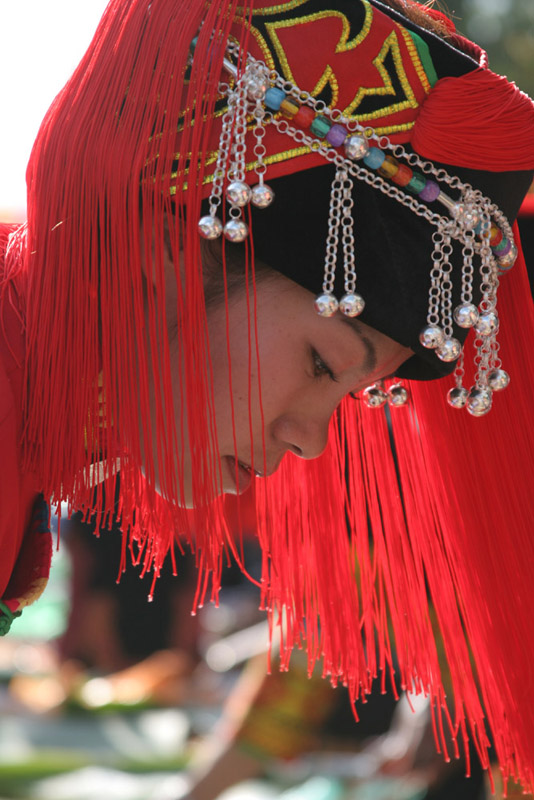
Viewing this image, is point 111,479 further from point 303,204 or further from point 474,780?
point 474,780

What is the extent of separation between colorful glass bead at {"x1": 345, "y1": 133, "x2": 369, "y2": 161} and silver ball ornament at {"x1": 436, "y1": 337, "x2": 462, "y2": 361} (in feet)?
0.72

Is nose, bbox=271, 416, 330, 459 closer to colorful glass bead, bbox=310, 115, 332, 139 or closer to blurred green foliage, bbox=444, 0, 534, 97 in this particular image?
colorful glass bead, bbox=310, 115, 332, 139

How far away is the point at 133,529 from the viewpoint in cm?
112

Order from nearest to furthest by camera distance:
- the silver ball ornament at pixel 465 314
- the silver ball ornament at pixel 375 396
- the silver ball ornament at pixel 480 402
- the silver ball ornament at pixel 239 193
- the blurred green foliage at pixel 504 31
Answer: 1. the silver ball ornament at pixel 239 193
2. the silver ball ornament at pixel 465 314
3. the silver ball ornament at pixel 480 402
4. the silver ball ornament at pixel 375 396
5. the blurred green foliage at pixel 504 31

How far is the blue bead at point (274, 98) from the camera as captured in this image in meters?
0.94

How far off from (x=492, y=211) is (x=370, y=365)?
22cm

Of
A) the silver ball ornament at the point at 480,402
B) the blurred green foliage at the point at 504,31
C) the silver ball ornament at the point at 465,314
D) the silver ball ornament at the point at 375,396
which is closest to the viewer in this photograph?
the silver ball ornament at the point at 465,314

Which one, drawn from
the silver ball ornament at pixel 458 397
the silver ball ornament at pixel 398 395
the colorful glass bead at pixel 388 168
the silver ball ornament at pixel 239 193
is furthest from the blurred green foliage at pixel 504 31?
the silver ball ornament at pixel 239 193

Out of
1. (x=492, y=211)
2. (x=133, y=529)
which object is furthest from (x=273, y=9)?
(x=133, y=529)

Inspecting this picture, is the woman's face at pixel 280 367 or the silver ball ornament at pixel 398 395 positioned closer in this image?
the woman's face at pixel 280 367

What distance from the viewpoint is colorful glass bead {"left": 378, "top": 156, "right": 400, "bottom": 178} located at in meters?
0.97

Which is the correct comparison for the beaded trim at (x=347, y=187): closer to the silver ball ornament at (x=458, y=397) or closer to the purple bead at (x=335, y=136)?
the purple bead at (x=335, y=136)

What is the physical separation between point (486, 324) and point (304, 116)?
318mm

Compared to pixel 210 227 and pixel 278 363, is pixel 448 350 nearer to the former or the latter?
pixel 278 363
